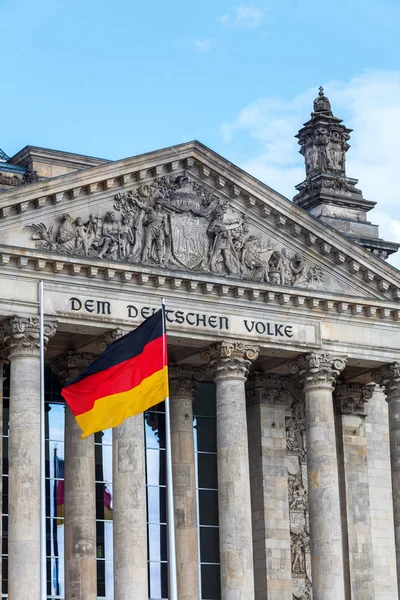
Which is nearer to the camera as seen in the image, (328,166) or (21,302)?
(21,302)

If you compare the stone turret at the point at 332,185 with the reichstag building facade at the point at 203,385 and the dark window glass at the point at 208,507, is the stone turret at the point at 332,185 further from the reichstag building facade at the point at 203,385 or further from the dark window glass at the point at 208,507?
the dark window glass at the point at 208,507

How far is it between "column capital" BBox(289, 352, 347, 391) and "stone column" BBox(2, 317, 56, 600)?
9438mm

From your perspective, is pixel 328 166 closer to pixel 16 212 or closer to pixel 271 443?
pixel 271 443

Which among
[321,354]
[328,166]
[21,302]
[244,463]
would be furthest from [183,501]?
[328,166]

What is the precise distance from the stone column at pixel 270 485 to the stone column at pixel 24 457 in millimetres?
10894

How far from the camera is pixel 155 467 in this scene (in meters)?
50.4

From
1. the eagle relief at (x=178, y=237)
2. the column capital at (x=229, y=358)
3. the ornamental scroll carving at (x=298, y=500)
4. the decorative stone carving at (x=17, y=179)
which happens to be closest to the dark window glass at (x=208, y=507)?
the ornamental scroll carving at (x=298, y=500)

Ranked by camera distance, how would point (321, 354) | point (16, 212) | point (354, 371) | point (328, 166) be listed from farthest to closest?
point (328, 166) < point (354, 371) < point (321, 354) < point (16, 212)

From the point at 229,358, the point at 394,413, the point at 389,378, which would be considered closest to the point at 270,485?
the point at 394,413

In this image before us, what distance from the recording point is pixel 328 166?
187 feet

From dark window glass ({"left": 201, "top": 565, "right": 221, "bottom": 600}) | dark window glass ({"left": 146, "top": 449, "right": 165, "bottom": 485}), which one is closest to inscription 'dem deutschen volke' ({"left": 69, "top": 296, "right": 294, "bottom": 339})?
dark window glass ({"left": 146, "top": 449, "right": 165, "bottom": 485})

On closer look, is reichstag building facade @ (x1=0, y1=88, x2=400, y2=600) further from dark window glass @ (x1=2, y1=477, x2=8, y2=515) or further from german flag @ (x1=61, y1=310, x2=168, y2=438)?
german flag @ (x1=61, y1=310, x2=168, y2=438)

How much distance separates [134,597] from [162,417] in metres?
9.36

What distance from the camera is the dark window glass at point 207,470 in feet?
168
